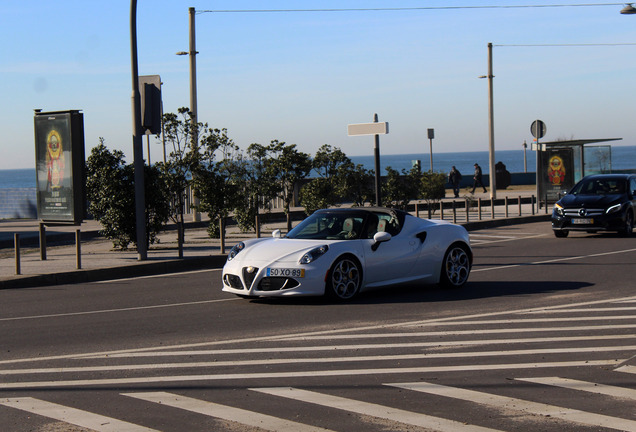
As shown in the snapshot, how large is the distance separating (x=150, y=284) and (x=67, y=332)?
17.1 feet

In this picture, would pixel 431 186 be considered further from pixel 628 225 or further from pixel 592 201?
pixel 628 225

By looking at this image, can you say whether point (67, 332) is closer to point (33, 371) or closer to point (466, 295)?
point (33, 371)

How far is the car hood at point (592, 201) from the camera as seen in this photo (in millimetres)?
22837

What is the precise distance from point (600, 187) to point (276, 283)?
48.1 ft

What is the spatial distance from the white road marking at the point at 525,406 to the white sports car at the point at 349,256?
15.6 feet

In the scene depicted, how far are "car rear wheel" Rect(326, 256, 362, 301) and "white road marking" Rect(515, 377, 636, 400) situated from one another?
4.90 m

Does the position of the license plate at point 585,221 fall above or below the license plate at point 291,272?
above

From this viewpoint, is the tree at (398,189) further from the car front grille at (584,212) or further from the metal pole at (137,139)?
the metal pole at (137,139)

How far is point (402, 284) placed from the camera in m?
13.0

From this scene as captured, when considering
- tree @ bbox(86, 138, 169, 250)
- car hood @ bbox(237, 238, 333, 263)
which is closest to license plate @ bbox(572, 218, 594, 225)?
tree @ bbox(86, 138, 169, 250)

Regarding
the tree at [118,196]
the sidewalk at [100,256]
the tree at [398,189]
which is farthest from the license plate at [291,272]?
the tree at [398,189]

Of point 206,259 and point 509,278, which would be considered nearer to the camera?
point 509,278

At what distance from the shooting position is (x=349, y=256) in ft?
40.1

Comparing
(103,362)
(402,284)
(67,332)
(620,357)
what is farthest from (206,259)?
(620,357)
